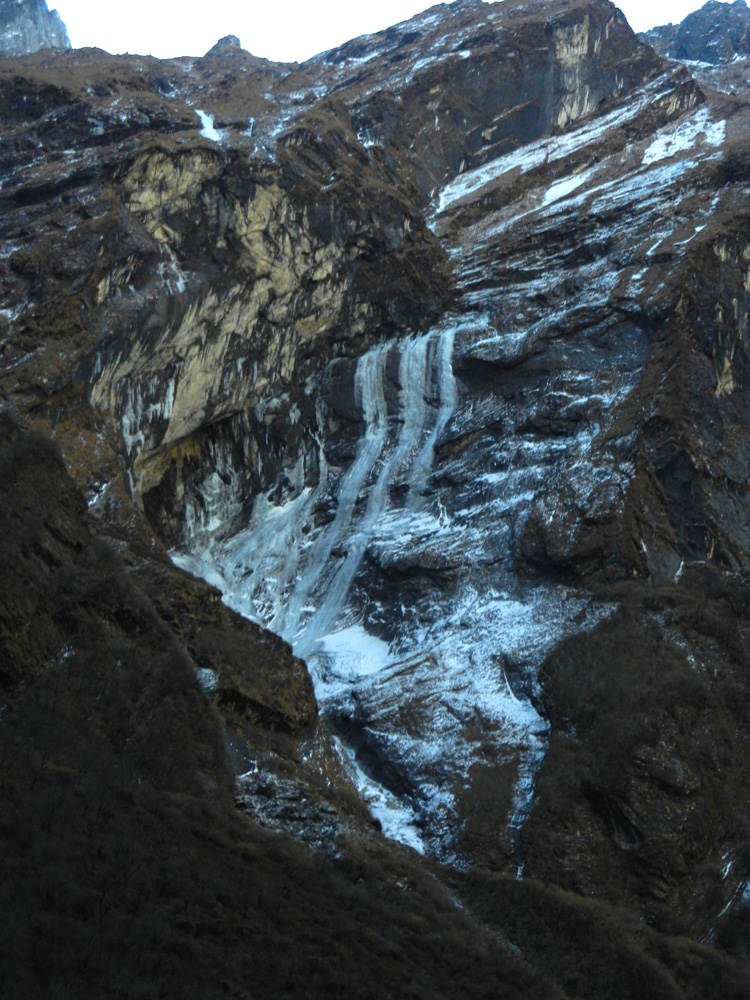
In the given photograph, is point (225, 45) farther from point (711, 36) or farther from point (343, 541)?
point (343, 541)

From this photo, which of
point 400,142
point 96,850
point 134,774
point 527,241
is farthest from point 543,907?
point 400,142

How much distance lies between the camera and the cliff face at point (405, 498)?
25.9m

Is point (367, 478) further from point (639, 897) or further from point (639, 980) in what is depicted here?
point (639, 980)

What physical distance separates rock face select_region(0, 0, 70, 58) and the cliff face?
1713 inches

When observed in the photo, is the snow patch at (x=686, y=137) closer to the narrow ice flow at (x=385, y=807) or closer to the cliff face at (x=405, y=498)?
the cliff face at (x=405, y=498)

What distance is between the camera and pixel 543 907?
25359 mm

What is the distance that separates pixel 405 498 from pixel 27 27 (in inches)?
3108

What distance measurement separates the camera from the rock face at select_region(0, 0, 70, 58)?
10325 cm

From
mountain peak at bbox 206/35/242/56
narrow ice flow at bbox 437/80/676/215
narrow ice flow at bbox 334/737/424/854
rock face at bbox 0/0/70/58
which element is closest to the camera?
narrow ice flow at bbox 334/737/424/854

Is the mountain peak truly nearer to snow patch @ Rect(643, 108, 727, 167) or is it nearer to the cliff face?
the cliff face

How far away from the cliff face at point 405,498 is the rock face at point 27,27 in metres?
43.5

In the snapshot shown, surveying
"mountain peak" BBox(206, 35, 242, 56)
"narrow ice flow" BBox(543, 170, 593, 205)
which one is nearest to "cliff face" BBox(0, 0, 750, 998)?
"narrow ice flow" BBox(543, 170, 593, 205)

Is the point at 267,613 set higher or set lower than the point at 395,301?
lower

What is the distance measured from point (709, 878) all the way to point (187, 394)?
78.2 ft
